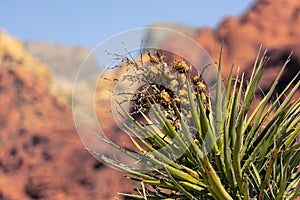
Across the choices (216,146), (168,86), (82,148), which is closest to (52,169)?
(82,148)

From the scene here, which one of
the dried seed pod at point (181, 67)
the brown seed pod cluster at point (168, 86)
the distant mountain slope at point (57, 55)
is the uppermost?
the distant mountain slope at point (57, 55)

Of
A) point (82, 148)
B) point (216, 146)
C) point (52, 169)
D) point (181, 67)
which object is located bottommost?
point (216, 146)

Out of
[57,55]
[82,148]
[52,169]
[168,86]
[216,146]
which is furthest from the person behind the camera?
[57,55]

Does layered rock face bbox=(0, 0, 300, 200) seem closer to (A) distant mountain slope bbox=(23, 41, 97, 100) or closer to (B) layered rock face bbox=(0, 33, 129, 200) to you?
(B) layered rock face bbox=(0, 33, 129, 200)

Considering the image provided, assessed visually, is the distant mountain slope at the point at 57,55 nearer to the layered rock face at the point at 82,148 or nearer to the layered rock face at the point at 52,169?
the layered rock face at the point at 52,169

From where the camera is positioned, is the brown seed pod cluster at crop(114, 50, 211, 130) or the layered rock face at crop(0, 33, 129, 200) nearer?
the brown seed pod cluster at crop(114, 50, 211, 130)

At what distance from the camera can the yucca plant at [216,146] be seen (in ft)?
18.7

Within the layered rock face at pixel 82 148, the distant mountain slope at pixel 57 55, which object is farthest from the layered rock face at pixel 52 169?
the distant mountain slope at pixel 57 55

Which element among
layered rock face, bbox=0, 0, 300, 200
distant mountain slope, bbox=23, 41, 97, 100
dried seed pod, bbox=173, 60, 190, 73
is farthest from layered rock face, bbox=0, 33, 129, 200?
distant mountain slope, bbox=23, 41, 97, 100

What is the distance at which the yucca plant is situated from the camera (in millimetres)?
5703

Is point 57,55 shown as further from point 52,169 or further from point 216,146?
point 216,146

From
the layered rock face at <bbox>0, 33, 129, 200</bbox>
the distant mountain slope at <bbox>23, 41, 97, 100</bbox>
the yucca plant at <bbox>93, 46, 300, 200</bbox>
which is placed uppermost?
the distant mountain slope at <bbox>23, 41, 97, 100</bbox>

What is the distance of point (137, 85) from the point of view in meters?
6.63

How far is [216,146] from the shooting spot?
5.98 metres
